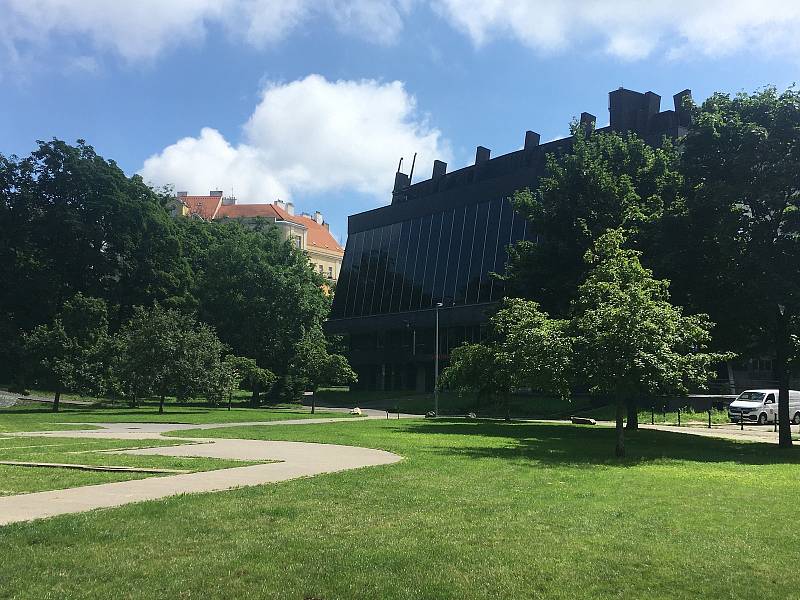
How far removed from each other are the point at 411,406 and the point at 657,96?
31501 mm

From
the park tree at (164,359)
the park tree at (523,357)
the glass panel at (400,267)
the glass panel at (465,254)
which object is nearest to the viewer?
the park tree at (523,357)

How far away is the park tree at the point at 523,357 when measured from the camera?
17.8m

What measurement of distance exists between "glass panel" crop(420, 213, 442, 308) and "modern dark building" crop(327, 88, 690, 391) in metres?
0.10

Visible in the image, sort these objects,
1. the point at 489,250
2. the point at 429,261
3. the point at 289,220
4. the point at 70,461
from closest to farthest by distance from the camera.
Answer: the point at 70,461 → the point at 489,250 → the point at 429,261 → the point at 289,220

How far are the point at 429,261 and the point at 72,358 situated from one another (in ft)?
111

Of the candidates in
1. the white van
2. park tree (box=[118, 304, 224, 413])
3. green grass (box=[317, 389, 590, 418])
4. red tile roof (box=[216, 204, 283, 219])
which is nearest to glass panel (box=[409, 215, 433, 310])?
green grass (box=[317, 389, 590, 418])

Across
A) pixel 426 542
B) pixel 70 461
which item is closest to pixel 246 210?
pixel 70 461

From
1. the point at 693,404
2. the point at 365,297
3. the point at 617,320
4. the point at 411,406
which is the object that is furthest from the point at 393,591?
the point at 365,297

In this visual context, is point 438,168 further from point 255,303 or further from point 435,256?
point 255,303

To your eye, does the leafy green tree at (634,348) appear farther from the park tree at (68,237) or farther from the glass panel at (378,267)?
the glass panel at (378,267)

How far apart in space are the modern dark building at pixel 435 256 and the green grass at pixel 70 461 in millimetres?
36682

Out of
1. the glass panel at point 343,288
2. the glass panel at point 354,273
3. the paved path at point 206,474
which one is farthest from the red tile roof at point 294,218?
the paved path at point 206,474

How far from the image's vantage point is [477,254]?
195ft

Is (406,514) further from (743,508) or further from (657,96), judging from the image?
(657,96)
